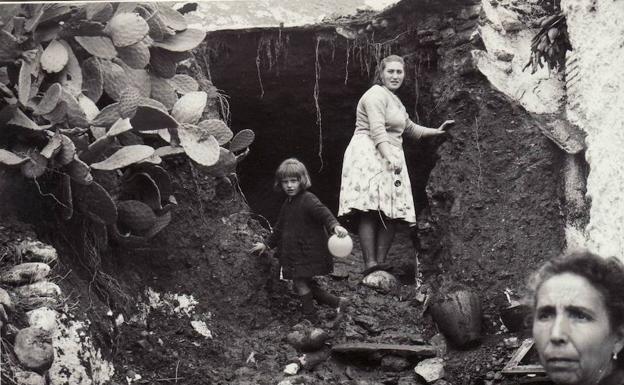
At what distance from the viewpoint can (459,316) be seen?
5.40 meters

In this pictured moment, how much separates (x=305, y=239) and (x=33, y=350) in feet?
7.12

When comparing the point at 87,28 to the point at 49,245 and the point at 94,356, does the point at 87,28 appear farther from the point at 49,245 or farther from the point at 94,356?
the point at 94,356

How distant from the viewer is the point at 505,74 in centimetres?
629

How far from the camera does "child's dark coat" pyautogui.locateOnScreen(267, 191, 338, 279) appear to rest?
227 inches

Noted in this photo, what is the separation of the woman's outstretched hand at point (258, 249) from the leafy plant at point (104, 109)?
678 mm

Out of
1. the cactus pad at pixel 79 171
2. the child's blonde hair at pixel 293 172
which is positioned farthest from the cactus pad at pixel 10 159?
the child's blonde hair at pixel 293 172

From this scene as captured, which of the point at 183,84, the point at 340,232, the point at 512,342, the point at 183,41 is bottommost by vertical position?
the point at 512,342

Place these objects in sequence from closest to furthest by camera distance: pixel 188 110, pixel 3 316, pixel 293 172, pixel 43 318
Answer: pixel 3 316, pixel 43 318, pixel 188 110, pixel 293 172

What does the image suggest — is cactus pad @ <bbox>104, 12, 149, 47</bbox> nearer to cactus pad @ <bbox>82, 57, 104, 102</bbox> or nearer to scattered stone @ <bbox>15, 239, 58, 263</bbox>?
cactus pad @ <bbox>82, 57, 104, 102</bbox>

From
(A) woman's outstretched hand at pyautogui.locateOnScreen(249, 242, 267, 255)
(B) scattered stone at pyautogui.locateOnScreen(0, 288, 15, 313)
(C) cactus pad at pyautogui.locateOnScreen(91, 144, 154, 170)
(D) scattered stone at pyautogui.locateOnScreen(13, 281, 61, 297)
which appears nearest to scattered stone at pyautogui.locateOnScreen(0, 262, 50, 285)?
(D) scattered stone at pyautogui.locateOnScreen(13, 281, 61, 297)

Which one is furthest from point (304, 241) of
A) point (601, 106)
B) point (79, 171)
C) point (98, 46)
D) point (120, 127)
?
point (601, 106)

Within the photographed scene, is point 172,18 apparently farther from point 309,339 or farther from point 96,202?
point 309,339

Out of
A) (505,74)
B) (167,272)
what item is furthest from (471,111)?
(167,272)

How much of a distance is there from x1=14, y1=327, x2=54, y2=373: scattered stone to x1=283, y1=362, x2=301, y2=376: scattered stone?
4.99 feet
